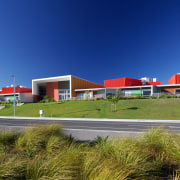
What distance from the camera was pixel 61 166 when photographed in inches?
88.6

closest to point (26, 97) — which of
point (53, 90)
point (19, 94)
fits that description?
point (19, 94)

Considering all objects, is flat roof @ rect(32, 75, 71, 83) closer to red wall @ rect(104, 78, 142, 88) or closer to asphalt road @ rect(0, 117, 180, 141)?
red wall @ rect(104, 78, 142, 88)

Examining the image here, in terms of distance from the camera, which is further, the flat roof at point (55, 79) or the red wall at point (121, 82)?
the flat roof at point (55, 79)

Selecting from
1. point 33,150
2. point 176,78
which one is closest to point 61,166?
point 33,150

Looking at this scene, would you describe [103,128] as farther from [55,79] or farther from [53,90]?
[53,90]

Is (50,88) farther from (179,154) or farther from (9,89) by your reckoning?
(179,154)

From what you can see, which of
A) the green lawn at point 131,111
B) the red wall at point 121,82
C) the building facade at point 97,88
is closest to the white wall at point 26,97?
the building facade at point 97,88

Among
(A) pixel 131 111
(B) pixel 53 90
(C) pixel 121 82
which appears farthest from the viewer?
(B) pixel 53 90

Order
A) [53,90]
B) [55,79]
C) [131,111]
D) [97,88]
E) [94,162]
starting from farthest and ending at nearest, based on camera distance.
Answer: [53,90]
[55,79]
[97,88]
[131,111]
[94,162]

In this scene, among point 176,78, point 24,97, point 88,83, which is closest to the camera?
point 176,78

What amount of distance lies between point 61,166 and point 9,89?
213ft

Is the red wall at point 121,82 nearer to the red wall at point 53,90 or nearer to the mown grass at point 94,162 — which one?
the red wall at point 53,90

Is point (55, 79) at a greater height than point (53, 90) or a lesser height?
greater

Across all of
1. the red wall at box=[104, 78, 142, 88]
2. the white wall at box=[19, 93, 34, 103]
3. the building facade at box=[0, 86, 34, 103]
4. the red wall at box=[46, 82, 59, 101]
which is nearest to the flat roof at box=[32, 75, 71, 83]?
the red wall at box=[46, 82, 59, 101]
